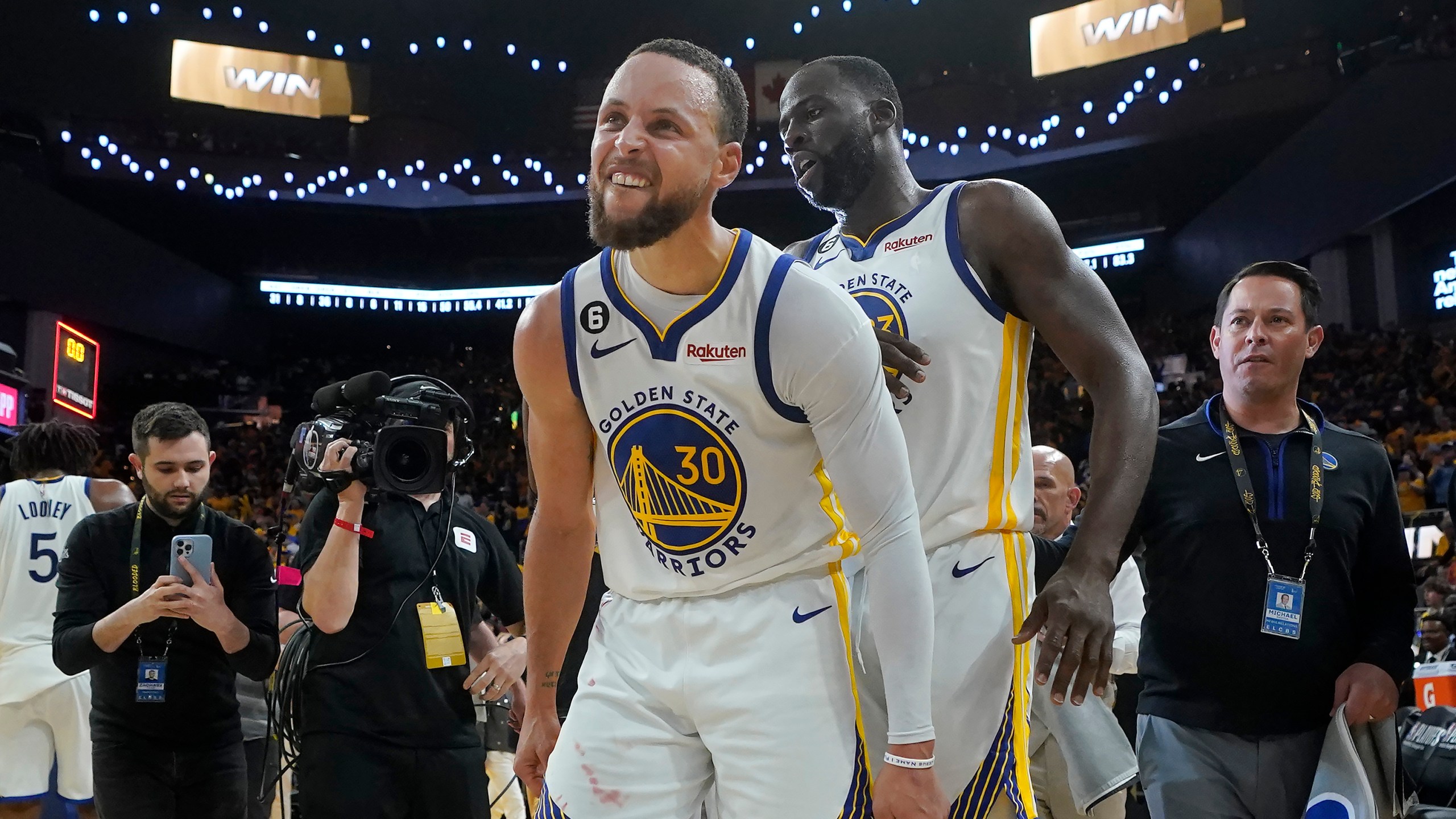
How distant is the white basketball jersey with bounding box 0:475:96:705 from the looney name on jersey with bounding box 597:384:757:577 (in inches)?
161

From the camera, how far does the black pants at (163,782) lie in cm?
404

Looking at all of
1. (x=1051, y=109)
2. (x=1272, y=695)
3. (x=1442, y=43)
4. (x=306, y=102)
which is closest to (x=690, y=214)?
(x=1272, y=695)

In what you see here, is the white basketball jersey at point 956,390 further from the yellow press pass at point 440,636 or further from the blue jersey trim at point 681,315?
the yellow press pass at point 440,636

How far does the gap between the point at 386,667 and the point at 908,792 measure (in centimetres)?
224

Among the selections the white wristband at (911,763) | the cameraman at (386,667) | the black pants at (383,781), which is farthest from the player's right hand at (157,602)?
the white wristband at (911,763)

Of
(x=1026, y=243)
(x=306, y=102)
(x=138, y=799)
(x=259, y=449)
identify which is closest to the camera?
(x=1026, y=243)

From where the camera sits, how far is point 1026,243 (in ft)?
7.90

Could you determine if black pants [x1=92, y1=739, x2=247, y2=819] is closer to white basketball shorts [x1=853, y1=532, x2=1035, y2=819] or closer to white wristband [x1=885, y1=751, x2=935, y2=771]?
white basketball shorts [x1=853, y1=532, x2=1035, y2=819]

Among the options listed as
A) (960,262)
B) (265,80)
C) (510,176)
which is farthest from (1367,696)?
(265,80)

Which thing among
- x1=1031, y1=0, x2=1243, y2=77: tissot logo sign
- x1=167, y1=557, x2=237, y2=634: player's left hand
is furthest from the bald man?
x1=1031, y1=0, x2=1243, y2=77: tissot logo sign

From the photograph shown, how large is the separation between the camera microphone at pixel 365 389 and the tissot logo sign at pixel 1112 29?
62.9ft

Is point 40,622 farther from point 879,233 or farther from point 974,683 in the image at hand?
point 974,683

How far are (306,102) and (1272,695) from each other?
22.2 meters

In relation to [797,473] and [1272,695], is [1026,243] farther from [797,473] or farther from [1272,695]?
[1272,695]
